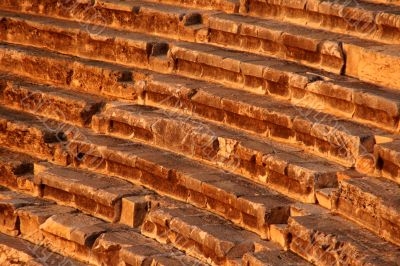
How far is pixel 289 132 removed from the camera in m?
9.42

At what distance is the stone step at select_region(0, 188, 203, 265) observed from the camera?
8.80m

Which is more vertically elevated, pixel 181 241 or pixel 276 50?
pixel 276 50

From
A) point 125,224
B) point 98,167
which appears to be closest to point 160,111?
point 98,167

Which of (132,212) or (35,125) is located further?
(35,125)

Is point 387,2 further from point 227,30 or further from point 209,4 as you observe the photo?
point 209,4

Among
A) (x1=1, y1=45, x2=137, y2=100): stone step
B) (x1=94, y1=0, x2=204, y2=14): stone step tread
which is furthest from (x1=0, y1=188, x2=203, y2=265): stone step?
(x1=94, y1=0, x2=204, y2=14): stone step tread

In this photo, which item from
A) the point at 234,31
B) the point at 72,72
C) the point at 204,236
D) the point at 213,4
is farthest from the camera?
the point at 213,4

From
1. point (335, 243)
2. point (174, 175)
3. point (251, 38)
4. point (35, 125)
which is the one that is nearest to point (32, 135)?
point (35, 125)

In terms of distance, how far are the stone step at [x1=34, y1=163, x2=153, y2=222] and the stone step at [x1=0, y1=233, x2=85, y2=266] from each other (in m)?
0.53

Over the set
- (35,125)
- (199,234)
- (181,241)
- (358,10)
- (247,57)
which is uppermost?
(358,10)

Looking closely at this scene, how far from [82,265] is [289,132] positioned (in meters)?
2.12

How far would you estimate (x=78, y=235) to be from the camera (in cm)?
926

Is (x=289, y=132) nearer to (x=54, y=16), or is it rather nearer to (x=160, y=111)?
(x=160, y=111)

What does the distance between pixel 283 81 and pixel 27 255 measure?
2.78 m
